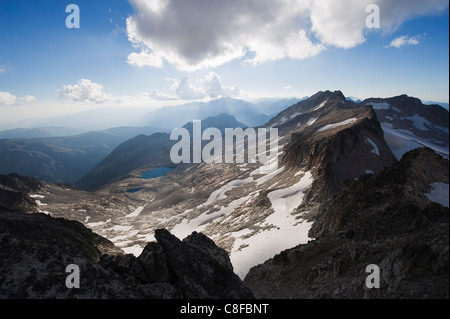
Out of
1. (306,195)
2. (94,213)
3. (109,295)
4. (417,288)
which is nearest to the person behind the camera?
(417,288)

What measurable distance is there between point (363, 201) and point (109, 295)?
24.2 meters

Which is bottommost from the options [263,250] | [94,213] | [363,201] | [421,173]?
[94,213]

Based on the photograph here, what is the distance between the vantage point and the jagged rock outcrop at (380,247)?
12.4 meters

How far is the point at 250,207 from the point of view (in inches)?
2008

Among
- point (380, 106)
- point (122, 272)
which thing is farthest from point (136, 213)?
point (380, 106)

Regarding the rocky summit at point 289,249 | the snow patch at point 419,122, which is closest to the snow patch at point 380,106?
the snow patch at point 419,122

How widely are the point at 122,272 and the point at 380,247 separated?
17.5 m

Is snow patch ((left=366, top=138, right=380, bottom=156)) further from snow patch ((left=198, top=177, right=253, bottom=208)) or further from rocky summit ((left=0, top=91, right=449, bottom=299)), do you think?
snow patch ((left=198, top=177, right=253, bottom=208))

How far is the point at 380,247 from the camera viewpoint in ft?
54.2

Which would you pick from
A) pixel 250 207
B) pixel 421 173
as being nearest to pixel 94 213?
pixel 250 207

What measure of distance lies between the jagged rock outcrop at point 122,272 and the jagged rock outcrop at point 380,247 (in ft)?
21.4

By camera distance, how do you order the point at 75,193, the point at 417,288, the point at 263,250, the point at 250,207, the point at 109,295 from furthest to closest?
the point at 75,193, the point at 250,207, the point at 263,250, the point at 109,295, the point at 417,288
